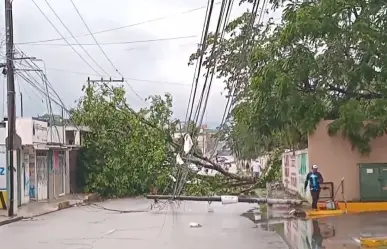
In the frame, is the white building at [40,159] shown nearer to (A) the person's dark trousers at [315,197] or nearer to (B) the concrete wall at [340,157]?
(B) the concrete wall at [340,157]

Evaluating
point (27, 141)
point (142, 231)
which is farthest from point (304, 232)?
point (27, 141)

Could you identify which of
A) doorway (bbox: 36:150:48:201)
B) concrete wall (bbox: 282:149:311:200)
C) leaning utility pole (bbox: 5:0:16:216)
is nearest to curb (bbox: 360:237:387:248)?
concrete wall (bbox: 282:149:311:200)

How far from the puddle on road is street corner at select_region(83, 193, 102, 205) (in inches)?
536

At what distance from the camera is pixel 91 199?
37812 millimetres

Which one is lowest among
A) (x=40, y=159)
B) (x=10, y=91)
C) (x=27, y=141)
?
(x=40, y=159)

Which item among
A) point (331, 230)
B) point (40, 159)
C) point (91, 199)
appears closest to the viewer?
point (331, 230)

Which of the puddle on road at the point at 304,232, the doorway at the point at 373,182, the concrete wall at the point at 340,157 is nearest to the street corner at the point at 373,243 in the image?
the puddle on road at the point at 304,232

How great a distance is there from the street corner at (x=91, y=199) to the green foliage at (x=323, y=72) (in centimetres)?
1331

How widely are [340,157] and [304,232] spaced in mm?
7941

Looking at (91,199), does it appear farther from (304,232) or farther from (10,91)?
(304,232)

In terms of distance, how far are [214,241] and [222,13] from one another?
914 cm

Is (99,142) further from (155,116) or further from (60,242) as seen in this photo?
(60,242)

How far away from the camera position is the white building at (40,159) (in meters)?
33.2

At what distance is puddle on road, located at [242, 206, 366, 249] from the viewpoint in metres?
15.4
